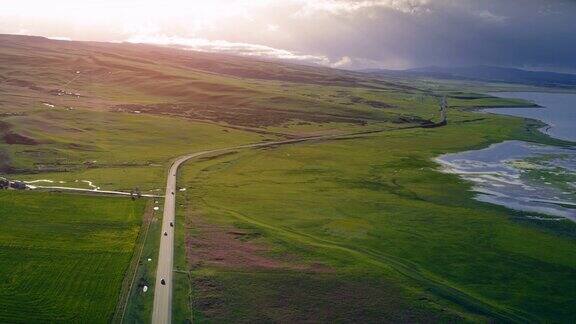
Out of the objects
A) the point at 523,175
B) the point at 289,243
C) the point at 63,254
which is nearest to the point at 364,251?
the point at 289,243

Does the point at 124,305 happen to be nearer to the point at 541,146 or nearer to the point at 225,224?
the point at 225,224

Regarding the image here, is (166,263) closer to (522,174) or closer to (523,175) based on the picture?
(523,175)

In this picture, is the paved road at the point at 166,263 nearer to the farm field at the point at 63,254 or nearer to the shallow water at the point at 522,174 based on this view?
the farm field at the point at 63,254

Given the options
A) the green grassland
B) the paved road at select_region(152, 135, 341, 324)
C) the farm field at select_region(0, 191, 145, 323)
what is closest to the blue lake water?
the green grassland

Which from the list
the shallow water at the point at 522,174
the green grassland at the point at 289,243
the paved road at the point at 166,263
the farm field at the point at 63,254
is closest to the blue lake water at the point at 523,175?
the shallow water at the point at 522,174

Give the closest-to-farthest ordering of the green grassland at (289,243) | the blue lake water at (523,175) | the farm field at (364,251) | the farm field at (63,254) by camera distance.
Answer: the farm field at (63,254) → the green grassland at (289,243) → the farm field at (364,251) → the blue lake water at (523,175)

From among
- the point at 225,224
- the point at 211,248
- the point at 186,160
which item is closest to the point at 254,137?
the point at 186,160

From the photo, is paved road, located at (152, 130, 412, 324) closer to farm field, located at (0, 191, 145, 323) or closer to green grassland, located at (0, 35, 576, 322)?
green grassland, located at (0, 35, 576, 322)
